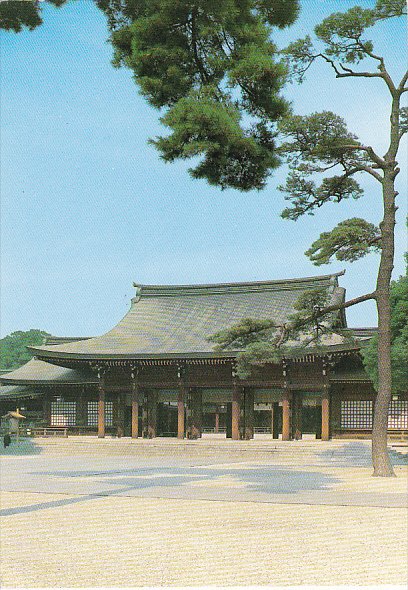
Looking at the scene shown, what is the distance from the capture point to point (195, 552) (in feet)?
21.8

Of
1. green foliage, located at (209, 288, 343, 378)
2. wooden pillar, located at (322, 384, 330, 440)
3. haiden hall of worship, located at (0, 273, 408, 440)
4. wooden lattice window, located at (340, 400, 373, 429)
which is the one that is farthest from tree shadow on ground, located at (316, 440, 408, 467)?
green foliage, located at (209, 288, 343, 378)

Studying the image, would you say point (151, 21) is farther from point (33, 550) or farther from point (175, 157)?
point (33, 550)

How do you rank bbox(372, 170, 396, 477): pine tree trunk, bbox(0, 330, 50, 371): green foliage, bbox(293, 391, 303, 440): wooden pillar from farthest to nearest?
bbox(0, 330, 50, 371): green foliage
bbox(293, 391, 303, 440): wooden pillar
bbox(372, 170, 396, 477): pine tree trunk

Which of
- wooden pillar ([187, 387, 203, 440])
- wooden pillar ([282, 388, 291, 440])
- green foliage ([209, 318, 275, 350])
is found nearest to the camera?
green foliage ([209, 318, 275, 350])

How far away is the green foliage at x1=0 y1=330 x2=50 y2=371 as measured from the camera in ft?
229

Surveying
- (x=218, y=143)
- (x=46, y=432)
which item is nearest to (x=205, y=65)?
(x=218, y=143)

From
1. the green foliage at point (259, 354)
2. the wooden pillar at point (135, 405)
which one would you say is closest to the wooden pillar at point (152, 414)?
the wooden pillar at point (135, 405)

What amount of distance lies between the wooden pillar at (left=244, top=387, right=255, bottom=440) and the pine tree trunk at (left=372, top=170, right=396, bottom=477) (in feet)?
36.8

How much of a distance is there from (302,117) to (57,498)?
25.8 ft

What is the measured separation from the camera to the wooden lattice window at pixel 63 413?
27953mm

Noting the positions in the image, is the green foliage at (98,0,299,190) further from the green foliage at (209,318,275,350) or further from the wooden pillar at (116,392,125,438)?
the wooden pillar at (116,392,125,438)

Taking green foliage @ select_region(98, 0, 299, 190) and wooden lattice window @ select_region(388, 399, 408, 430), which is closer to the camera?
green foliage @ select_region(98, 0, 299, 190)

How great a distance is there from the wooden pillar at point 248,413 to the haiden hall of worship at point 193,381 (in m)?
0.03

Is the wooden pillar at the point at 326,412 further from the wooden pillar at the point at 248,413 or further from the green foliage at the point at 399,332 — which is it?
the green foliage at the point at 399,332
